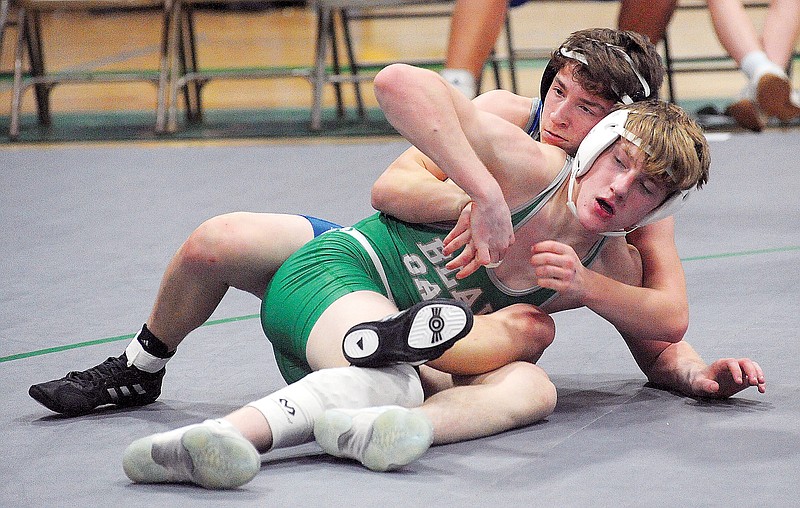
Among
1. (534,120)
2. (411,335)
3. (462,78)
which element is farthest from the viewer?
(462,78)

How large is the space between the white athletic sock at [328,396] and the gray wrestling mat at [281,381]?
0.07 m

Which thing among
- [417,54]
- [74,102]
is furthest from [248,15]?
[74,102]

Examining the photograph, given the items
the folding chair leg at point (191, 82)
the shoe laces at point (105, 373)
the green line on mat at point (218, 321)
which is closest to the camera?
the shoe laces at point (105, 373)

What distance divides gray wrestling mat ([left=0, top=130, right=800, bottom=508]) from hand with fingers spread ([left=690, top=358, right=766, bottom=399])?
0.10 feet

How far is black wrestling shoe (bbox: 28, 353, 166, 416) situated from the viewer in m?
1.95

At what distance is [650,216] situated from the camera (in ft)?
5.98

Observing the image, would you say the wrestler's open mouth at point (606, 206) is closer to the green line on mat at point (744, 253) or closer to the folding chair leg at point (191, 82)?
the green line on mat at point (744, 253)

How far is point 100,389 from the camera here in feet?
6.52

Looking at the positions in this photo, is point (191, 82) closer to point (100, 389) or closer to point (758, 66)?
point (758, 66)

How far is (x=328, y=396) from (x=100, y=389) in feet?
1.71

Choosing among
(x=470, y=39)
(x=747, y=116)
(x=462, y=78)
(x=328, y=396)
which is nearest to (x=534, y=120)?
(x=328, y=396)

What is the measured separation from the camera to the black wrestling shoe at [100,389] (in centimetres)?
195

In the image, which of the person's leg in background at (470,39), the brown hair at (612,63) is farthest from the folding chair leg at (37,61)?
the brown hair at (612,63)

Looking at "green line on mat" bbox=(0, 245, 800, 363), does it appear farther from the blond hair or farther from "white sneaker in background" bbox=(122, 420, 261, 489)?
the blond hair
